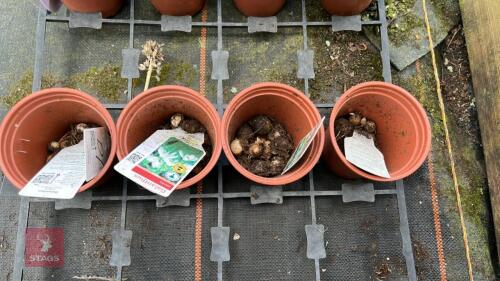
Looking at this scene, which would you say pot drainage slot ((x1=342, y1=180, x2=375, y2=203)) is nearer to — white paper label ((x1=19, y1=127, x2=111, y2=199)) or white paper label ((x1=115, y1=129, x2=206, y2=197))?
white paper label ((x1=115, y1=129, x2=206, y2=197))

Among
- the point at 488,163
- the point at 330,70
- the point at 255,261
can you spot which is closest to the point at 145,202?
the point at 255,261

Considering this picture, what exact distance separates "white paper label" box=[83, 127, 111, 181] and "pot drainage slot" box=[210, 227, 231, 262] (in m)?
0.51

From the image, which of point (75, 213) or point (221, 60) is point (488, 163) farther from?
point (75, 213)

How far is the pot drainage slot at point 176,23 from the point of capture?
1.83m

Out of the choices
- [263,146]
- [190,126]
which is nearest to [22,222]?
[190,126]

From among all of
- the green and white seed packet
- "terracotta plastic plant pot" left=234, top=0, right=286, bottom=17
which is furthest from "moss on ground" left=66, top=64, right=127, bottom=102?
the green and white seed packet

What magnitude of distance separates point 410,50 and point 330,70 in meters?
0.45

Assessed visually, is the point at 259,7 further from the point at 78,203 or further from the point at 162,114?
the point at 78,203

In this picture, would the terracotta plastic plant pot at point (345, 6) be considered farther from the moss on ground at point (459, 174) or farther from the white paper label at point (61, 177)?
the white paper label at point (61, 177)

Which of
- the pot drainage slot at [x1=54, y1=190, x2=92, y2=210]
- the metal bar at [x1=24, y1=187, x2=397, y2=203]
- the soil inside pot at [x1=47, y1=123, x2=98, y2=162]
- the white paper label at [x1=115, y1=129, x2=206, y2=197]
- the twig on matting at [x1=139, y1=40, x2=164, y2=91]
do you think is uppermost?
the twig on matting at [x1=139, y1=40, x2=164, y2=91]

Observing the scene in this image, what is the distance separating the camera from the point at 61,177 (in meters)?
1.46

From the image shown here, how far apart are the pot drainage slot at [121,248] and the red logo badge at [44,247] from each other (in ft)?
0.78

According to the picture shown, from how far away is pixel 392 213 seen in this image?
1.76 metres

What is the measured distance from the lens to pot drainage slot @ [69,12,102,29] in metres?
1.78
